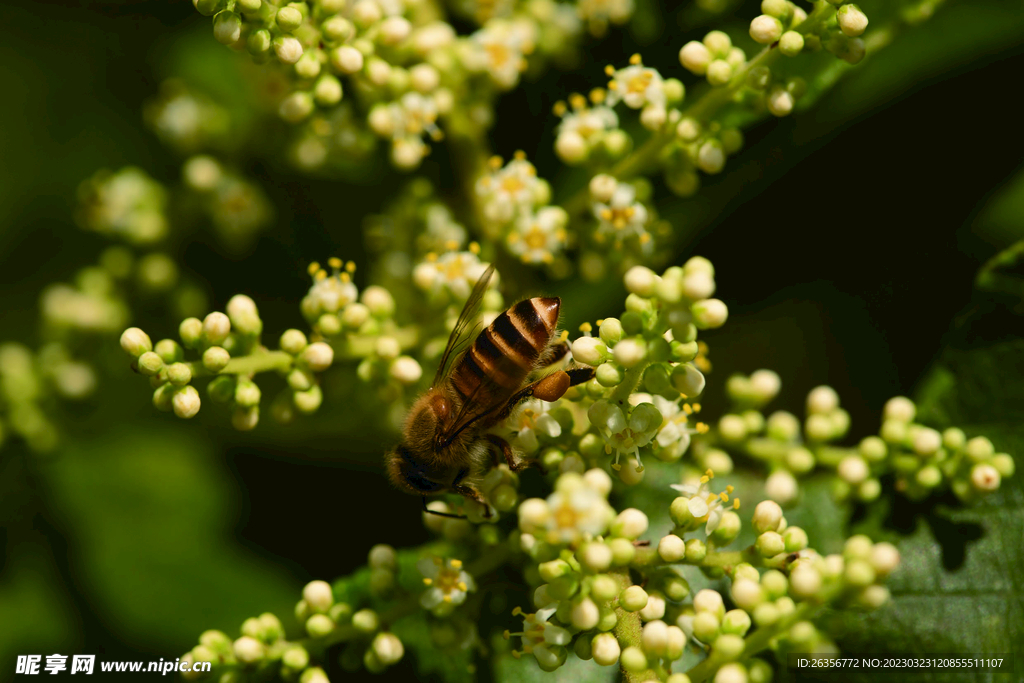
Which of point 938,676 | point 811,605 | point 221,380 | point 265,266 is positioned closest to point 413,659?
point 221,380

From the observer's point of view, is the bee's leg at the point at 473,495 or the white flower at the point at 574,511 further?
the bee's leg at the point at 473,495

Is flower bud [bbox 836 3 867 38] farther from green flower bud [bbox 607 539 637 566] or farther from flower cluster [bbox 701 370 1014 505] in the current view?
green flower bud [bbox 607 539 637 566]

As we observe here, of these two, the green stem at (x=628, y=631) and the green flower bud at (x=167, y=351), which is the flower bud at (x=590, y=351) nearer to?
the green stem at (x=628, y=631)

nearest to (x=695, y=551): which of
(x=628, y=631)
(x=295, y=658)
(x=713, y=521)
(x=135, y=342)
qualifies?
(x=713, y=521)

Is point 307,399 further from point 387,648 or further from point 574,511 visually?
point 574,511

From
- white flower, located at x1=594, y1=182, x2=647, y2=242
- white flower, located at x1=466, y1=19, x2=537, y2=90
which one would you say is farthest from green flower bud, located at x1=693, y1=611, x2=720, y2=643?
white flower, located at x1=466, y1=19, x2=537, y2=90

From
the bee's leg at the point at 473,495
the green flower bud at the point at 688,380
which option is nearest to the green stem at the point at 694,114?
the green flower bud at the point at 688,380
